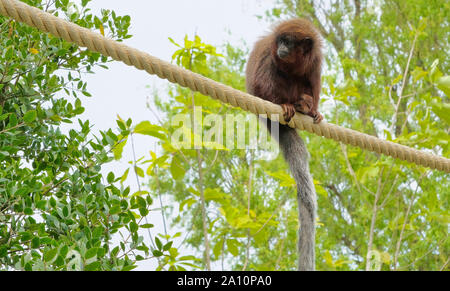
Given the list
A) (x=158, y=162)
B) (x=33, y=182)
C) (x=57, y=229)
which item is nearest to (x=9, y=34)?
(x=33, y=182)

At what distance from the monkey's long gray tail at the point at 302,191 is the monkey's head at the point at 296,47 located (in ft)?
1.25

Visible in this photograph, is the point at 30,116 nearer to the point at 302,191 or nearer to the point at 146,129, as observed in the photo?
the point at 146,129

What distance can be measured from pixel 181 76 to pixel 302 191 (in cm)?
118

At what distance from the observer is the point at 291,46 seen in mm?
2908

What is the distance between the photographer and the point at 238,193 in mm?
6238

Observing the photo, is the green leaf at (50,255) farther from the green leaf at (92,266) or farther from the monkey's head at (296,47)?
the monkey's head at (296,47)

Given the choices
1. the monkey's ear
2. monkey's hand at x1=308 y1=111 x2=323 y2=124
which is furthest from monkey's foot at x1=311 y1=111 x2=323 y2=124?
the monkey's ear

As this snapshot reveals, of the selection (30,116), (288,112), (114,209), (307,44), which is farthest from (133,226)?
(307,44)

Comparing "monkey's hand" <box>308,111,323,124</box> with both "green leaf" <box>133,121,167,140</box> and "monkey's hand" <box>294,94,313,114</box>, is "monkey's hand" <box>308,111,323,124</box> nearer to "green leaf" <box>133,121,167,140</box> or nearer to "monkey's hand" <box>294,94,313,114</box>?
"monkey's hand" <box>294,94,313,114</box>

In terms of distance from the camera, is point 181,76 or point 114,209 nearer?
point 114,209

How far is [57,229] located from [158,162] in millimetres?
1109

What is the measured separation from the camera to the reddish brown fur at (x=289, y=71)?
2918mm

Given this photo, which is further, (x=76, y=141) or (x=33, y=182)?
(x=76, y=141)
